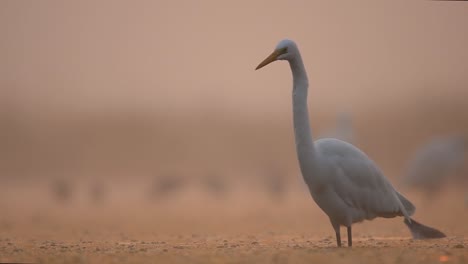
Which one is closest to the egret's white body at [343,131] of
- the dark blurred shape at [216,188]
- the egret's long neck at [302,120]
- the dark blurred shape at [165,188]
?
the dark blurred shape at [165,188]

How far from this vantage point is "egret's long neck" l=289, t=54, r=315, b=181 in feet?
26.6

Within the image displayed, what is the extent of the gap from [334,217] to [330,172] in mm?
490

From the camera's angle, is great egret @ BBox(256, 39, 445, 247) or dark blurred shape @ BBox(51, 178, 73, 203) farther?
dark blurred shape @ BBox(51, 178, 73, 203)

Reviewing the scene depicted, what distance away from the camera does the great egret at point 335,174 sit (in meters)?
8.14

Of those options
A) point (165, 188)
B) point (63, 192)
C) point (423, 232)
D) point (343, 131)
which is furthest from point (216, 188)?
point (423, 232)

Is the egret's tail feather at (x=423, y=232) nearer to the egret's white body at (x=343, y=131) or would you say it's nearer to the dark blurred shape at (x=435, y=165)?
the egret's white body at (x=343, y=131)

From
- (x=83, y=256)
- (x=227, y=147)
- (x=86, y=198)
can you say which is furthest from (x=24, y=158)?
(x=83, y=256)

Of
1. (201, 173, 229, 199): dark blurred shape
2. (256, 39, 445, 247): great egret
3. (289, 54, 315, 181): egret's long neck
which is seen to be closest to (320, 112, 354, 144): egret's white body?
(201, 173, 229, 199): dark blurred shape

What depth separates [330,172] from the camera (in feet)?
26.8

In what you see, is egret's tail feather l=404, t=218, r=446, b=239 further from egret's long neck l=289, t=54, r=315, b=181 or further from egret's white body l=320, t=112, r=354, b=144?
egret's white body l=320, t=112, r=354, b=144

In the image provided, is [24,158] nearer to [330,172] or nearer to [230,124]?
[230,124]

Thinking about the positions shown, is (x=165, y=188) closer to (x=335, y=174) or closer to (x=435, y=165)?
(x=435, y=165)

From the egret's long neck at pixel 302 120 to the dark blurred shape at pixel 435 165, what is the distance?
38.1 feet

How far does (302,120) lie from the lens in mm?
8234
